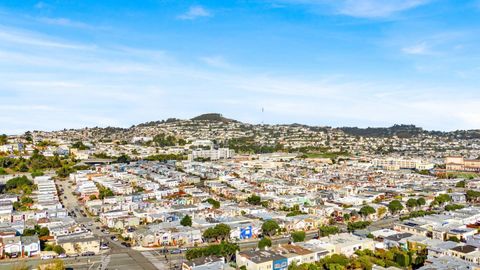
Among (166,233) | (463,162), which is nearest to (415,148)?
(463,162)

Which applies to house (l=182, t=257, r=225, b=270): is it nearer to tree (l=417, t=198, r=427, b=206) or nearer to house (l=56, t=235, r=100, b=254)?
house (l=56, t=235, r=100, b=254)

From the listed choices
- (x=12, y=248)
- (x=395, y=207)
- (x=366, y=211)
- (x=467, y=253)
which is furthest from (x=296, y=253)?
(x=395, y=207)

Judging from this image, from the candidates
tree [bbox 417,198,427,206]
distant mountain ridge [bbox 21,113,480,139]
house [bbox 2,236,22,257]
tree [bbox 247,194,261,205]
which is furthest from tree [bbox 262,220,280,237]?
distant mountain ridge [bbox 21,113,480,139]

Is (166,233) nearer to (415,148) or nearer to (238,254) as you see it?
(238,254)

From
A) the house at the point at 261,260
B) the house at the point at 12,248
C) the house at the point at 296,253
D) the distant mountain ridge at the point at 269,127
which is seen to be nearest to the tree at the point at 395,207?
the house at the point at 296,253

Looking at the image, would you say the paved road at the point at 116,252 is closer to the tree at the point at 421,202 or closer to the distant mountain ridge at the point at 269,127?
the tree at the point at 421,202
